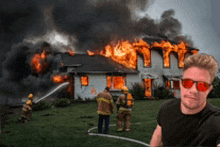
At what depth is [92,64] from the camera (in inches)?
918

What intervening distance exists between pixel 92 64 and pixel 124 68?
12.8 feet

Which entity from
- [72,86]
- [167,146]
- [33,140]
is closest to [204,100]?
[167,146]

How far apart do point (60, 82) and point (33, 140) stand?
52.6ft

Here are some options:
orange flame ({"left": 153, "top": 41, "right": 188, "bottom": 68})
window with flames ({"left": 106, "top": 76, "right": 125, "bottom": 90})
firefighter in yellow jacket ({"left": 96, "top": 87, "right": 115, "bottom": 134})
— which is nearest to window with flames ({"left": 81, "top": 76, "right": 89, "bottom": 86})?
window with flames ({"left": 106, "top": 76, "right": 125, "bottom": 90})

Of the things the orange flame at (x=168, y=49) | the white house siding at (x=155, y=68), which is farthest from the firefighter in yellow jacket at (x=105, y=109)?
the orange flame at (x=168, y=49)

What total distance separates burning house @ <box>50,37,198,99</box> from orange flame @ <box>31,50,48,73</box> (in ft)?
8.12

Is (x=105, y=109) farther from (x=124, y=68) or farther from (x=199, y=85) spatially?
(x=124, y=68)

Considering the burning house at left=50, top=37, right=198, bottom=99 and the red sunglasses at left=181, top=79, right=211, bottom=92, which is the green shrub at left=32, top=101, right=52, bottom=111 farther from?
the red sunglasses at left=181, top=79, right=211, bottom=92

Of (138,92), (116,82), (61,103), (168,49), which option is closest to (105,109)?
(61,103)

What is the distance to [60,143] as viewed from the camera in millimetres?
6348

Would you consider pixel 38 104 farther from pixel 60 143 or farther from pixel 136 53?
Result: pixel 136 53

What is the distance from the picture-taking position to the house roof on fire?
21.9m

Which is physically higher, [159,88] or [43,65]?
[43,65]

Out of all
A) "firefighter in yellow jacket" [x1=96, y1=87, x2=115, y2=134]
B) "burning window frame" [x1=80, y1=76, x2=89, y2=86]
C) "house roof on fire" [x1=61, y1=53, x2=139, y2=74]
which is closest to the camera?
"firefighter in yellow jacket" [x1=96, y1=87, x2=115, y2=134]
